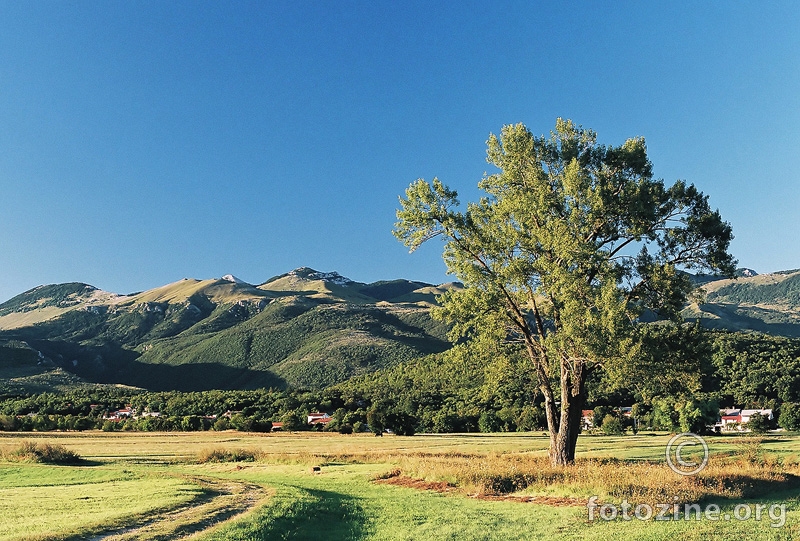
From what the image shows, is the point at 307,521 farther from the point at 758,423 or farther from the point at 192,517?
the point at 758,423

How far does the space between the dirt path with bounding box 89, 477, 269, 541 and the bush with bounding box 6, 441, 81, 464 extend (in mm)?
27114

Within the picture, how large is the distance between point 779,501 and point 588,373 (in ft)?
36.7

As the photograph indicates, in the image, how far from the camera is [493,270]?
29.7 m

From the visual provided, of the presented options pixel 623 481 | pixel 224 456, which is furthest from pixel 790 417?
pixel 623 481

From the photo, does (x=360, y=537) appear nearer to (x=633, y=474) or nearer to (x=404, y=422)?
(x=633, y=474)

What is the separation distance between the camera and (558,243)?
27.1 metres

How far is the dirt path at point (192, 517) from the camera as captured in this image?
14.9 m

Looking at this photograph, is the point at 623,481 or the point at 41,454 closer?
the point at 623,481

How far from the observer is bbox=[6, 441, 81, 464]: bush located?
43.4 meters

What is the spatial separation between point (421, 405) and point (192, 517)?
4055 inches

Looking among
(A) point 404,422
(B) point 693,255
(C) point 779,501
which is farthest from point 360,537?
(A) point 404,422

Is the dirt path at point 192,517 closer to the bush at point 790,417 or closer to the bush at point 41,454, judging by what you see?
the bush at point 41,454

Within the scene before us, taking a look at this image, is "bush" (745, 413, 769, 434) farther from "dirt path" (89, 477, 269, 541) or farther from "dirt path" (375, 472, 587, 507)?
"dirt path" (89, 477, 269, 541)

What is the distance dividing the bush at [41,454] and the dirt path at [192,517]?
2711 centimetres
